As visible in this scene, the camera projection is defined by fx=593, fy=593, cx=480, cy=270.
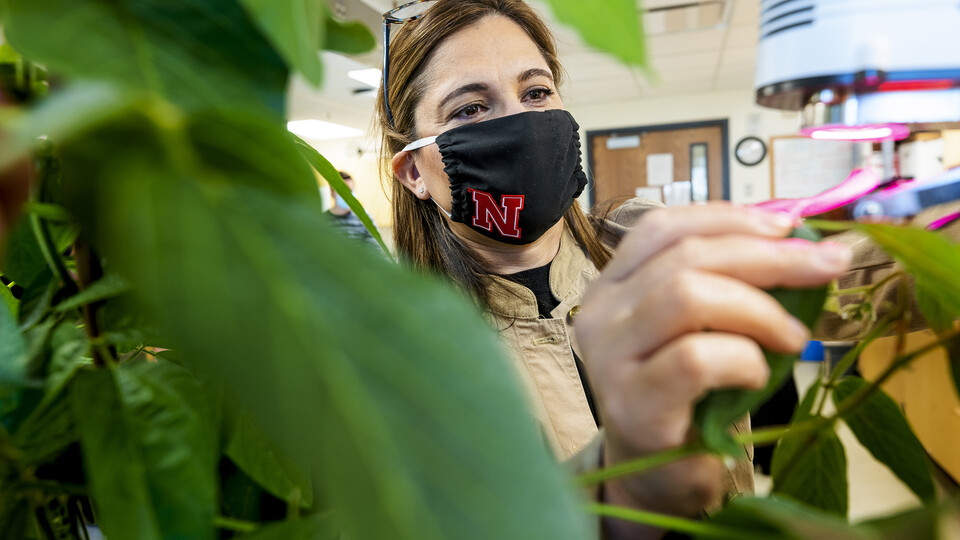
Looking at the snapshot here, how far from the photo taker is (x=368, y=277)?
0.33 ft

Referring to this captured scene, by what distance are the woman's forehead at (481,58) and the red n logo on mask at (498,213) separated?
20 centimetres

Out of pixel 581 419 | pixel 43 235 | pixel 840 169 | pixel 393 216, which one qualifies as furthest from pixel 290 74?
pixel 840 169

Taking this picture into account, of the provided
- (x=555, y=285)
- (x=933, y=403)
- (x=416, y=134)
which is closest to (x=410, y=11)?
(x=416, y=134)

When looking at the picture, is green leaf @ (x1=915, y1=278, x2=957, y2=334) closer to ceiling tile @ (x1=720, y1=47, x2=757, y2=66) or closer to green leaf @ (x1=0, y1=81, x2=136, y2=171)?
green leaf @ (x1=0, y1=81, x2=136, y2=171)

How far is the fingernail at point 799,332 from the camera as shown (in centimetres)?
20

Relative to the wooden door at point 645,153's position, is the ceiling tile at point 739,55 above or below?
above

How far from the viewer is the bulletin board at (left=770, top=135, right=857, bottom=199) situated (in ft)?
18.2

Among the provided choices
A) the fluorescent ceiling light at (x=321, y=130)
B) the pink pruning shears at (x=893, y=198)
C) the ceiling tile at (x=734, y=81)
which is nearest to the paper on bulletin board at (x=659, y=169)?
the ceiling tile at (x=734, y=81)

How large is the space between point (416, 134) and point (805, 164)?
5673 millimetres

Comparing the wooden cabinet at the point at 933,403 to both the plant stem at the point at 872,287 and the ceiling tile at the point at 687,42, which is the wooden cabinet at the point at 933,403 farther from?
the ceiling tile at the point at 687,42

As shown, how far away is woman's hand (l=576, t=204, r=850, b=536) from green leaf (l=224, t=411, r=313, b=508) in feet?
0.44

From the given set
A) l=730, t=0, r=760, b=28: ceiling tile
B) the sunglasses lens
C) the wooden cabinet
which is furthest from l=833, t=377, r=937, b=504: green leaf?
l=730, t=0, r=760, b=28: ceiling tile

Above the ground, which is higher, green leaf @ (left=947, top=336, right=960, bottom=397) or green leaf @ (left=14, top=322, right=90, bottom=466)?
green leaf @ (left=14, top=322, right=90, bottom=466)

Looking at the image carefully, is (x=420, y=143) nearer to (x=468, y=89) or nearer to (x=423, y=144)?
(x=423, y=144)
